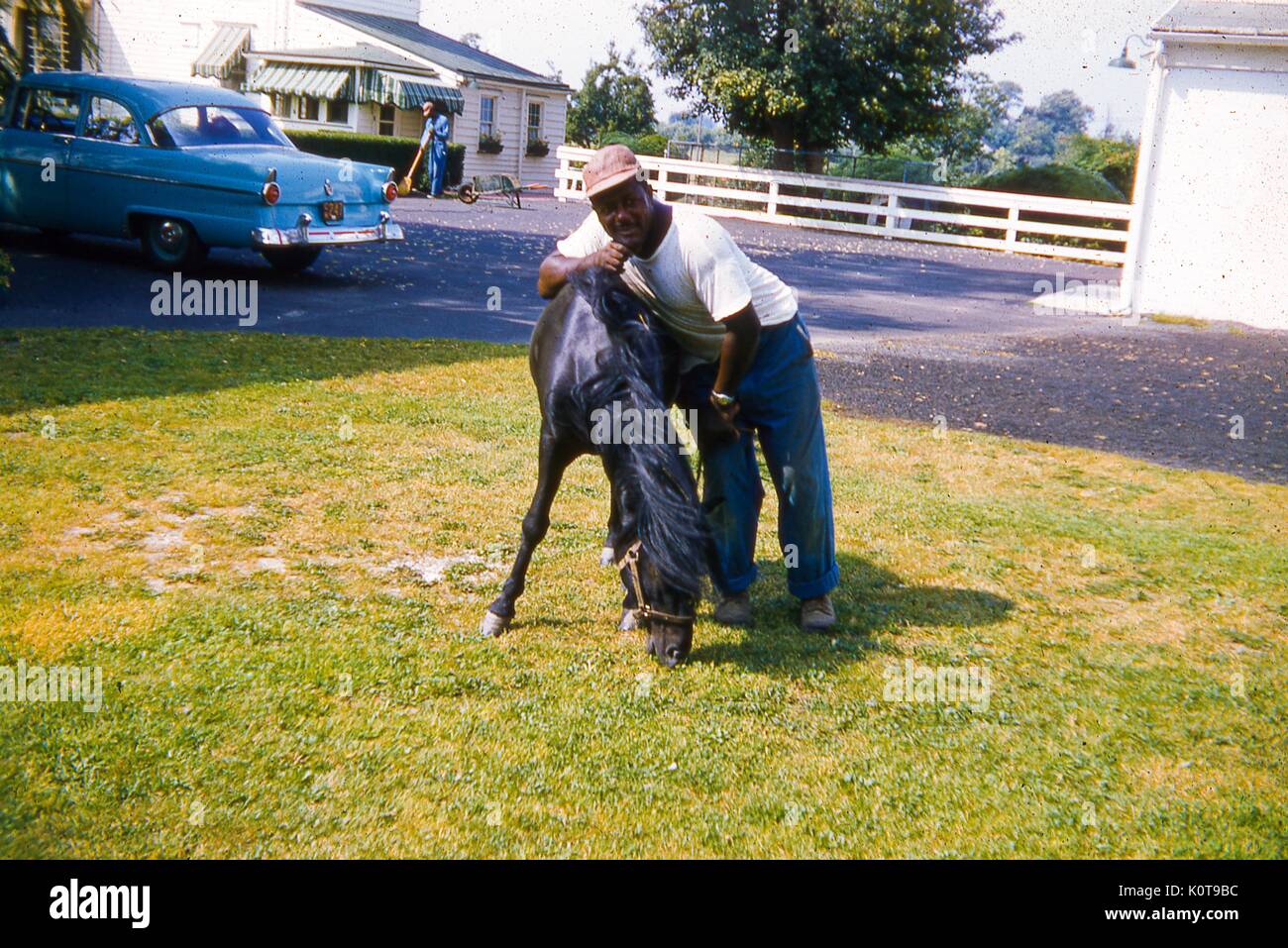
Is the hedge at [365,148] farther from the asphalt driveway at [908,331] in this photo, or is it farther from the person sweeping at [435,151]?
the asphalt driveway at [908,331]

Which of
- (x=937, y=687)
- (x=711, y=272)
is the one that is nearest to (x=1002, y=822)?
→ (x=937, y=687)

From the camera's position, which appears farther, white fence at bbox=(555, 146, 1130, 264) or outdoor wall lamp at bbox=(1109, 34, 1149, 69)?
white fence at bbox=(555, 146, 1130, 264)

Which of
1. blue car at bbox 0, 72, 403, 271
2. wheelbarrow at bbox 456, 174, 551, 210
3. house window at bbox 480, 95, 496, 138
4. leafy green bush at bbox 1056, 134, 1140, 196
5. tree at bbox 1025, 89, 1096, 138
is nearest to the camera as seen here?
blue car at bbox 0, 72, 403, 271

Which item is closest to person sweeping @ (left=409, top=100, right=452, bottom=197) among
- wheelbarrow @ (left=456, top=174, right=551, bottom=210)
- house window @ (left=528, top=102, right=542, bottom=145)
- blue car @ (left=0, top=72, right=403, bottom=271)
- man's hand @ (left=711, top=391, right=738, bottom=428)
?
wheelbarrow @ (left=456, top=174, right=551, bottom=210)

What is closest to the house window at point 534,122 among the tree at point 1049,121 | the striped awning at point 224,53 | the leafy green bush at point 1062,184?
the striped awning at point 224,53

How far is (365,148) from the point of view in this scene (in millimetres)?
30016

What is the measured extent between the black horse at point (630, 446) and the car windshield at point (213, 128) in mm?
9801

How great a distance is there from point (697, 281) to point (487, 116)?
34.5 metres

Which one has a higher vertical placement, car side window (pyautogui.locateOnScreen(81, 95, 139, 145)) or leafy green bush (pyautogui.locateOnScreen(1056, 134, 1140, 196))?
leafy green bush (pyautogui.locateOnScreen(1056, 134, 1140, 196))

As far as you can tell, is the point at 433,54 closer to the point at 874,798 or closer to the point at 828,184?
the point at 828,184

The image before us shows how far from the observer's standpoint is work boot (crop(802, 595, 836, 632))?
5.07 m

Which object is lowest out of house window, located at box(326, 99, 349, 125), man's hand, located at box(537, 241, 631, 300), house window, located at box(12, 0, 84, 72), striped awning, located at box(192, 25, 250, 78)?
man's hand, located at box(537, 241, 631, 300)

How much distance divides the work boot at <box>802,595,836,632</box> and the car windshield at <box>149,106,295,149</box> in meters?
10.2

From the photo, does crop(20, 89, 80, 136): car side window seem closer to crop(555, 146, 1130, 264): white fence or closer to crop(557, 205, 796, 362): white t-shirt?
crop(557, 205, 796, 362): white t-shirt
